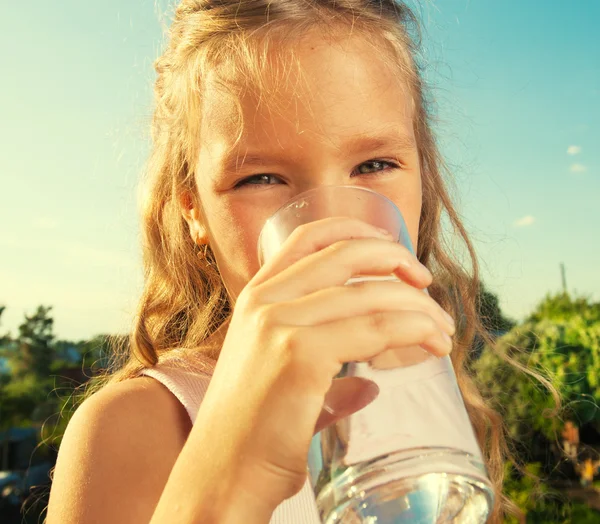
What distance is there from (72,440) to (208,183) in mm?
661

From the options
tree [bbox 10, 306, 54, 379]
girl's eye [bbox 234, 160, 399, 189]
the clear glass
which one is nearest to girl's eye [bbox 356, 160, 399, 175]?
girl's eye [bbox 234, 160, 399, 189]

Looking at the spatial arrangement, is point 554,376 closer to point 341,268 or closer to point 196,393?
point 196,393

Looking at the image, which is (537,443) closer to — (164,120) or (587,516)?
(587,516)

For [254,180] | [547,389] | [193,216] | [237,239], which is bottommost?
[237,239]

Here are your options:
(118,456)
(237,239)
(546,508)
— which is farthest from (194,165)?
(546,508)

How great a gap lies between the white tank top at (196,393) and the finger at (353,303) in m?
0.73

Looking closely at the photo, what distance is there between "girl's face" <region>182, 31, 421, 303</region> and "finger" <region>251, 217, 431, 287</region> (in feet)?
1.39

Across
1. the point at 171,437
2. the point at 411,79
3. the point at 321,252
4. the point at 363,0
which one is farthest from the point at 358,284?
the point at 363,0

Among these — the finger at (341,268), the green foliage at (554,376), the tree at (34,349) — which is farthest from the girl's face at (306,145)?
the tree at (34,349)

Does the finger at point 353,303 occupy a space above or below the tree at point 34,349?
below

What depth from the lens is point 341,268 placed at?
843mm

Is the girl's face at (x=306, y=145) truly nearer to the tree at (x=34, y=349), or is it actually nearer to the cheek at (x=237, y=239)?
the cheek at (x=237, y=239)

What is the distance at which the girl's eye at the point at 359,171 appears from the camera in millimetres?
1398

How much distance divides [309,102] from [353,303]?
0.68 metres
